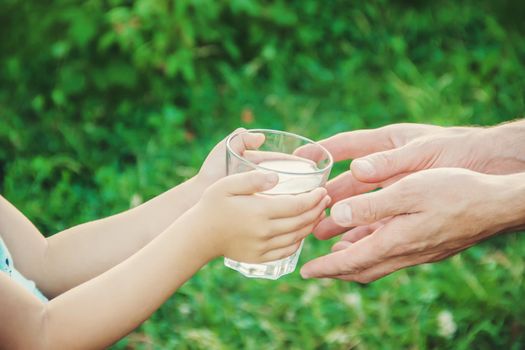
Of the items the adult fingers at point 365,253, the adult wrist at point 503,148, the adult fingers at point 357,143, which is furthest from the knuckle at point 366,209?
the adult wrist at point 503,148

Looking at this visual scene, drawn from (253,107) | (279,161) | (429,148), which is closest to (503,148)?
(429,148)

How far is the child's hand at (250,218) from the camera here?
1587 millimetres

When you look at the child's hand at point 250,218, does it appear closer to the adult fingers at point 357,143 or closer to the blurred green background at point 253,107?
the adult fingers at point 357,143

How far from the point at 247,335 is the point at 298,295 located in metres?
0.31

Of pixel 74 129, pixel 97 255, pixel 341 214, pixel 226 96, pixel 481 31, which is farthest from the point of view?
pixel 481 31

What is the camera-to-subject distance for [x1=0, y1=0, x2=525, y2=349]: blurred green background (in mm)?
2561

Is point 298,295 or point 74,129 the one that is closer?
point 298,295

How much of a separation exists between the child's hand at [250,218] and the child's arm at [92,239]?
12.7 inches

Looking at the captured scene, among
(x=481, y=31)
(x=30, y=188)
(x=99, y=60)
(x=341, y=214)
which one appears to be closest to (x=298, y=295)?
(x=341, y=214)

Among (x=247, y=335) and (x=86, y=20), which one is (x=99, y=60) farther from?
(x=247, y=335)

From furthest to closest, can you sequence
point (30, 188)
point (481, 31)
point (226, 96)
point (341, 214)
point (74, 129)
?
point (481, 31) → point (226, 96) → point (74, 129) → point (30, 188) → point (341, 214)

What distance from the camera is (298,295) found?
2.71 meters

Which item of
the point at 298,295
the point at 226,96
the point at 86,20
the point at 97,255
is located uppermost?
the point at 86,20

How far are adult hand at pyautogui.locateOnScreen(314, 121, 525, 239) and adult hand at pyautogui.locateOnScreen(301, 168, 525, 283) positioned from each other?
0.19 metres
